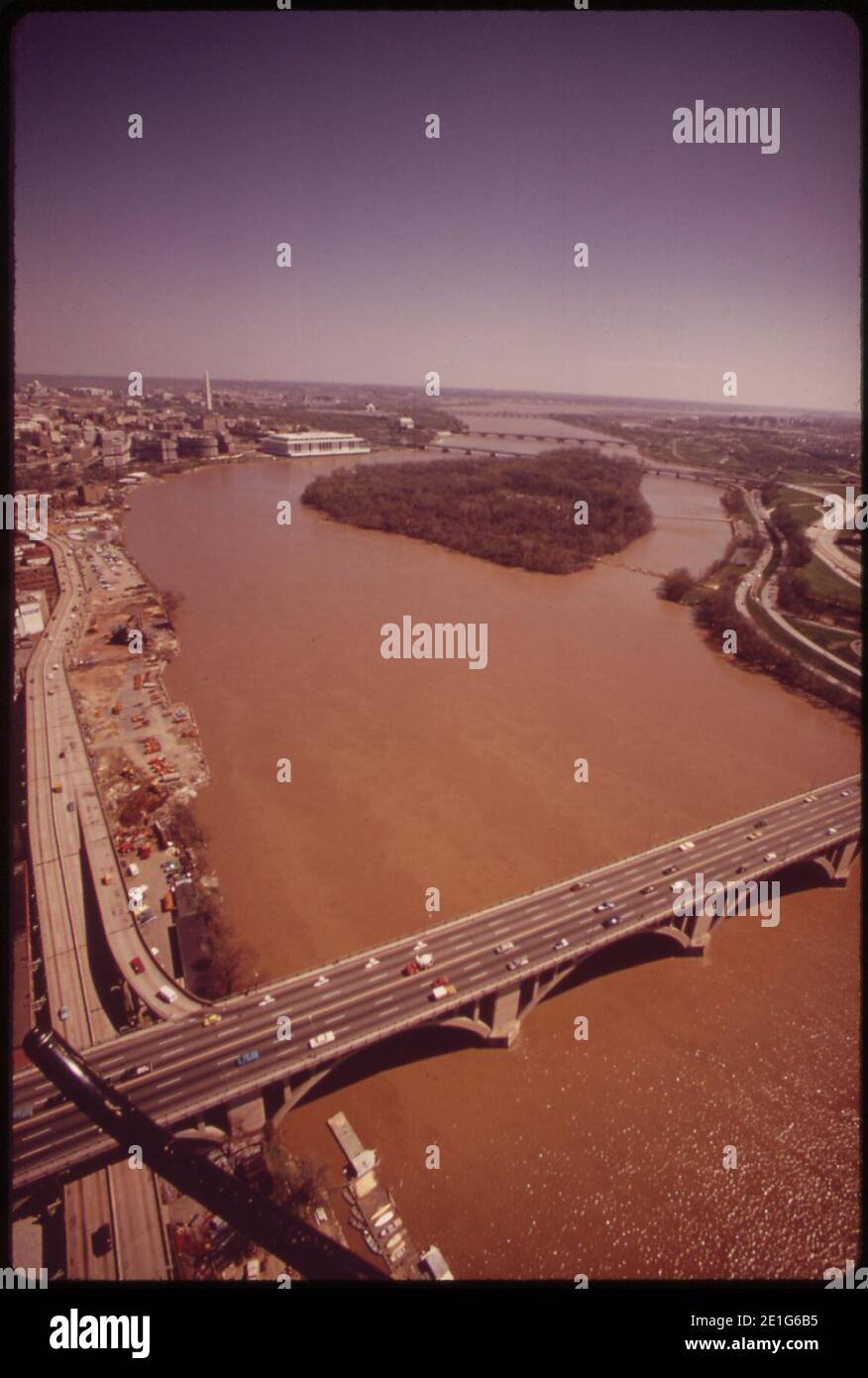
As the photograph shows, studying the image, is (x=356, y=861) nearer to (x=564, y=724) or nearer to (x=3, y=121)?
(x=564, y=724)

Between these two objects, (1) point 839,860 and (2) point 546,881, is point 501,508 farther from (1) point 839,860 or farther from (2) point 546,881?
(2) point 546,881

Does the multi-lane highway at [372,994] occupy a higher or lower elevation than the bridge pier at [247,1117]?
higher

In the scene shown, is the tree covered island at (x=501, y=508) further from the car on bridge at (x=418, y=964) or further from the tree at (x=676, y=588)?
the car on bridge at (x=418, y=964)

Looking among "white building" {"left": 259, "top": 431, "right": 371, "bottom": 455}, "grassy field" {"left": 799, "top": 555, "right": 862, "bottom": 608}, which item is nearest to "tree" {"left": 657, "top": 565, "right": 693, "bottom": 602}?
"grassy field" {"left": 799, "top": 555, "right": 862, "bottom": 608}

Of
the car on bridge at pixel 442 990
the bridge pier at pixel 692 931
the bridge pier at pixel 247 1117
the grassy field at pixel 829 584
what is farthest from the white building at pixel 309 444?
the bridge pier at pixel 247 1117

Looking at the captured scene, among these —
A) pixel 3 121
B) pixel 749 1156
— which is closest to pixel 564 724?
pixel 749 1156


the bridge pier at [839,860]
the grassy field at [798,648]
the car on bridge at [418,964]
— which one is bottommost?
the car on bridge at [418,964]
